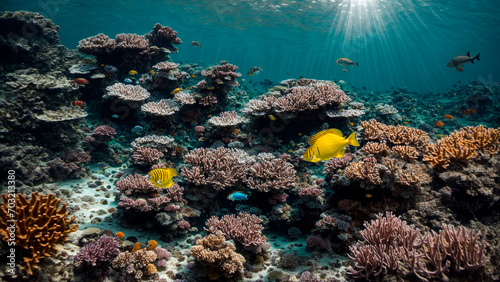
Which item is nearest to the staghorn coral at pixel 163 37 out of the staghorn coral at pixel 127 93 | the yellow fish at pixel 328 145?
Answer: the staghorn coral at pixel 127 93

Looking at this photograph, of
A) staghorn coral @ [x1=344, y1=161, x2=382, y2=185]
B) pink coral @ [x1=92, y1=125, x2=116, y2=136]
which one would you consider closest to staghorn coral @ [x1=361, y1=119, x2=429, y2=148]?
staghorn coral @ [x1=344, y1=161, x2=382, y2=185]

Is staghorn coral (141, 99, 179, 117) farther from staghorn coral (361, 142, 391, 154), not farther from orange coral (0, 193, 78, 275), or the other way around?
staghorn coral (361, 142, 391, 154)

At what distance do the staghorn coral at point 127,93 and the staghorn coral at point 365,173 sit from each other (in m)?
7.95

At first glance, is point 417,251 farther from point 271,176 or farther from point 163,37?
point 163,37

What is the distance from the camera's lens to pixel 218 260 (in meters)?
4.04

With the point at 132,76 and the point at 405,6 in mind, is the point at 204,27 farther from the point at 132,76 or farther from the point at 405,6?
the point at 132,76

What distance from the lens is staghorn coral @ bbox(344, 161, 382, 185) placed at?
194 inches

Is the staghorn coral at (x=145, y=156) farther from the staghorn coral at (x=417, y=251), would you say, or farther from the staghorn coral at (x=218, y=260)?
the staghorn coral at (x=417, y=251)

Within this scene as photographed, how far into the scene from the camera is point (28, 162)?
6.73 metres

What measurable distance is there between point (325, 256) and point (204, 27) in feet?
154

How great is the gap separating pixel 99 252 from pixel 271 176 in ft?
13.3

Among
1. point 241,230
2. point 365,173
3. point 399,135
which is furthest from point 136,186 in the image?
point 399,135

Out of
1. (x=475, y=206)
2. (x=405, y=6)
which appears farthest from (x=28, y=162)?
(x=405, y=6)

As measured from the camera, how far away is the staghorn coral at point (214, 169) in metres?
5.95
